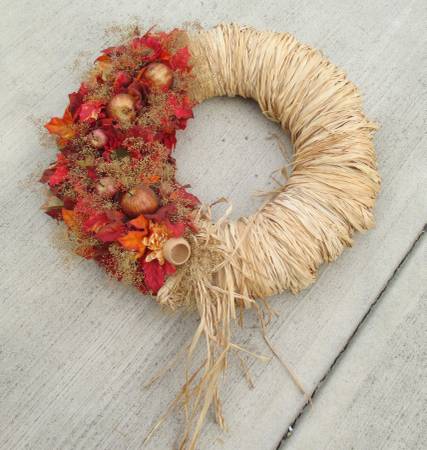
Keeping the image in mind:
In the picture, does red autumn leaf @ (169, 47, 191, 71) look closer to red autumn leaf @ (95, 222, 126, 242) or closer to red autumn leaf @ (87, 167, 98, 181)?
red autumn leaf @ (87, 167, 98, 181)

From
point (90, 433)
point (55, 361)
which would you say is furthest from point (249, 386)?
point (55, 361)

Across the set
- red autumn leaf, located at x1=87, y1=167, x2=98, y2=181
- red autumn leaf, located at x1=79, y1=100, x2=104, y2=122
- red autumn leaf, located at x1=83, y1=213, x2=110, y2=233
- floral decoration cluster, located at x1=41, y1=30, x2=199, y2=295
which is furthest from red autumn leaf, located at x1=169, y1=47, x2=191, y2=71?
red autumn leaf, located at x1=83, y1=213, x2=110, y2=233

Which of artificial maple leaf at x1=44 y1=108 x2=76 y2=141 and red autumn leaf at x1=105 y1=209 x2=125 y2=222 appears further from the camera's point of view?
artificial maple leaf at x1=44 y1=108 x2=76 y2=141

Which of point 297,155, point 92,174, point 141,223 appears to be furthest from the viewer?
point 297,155

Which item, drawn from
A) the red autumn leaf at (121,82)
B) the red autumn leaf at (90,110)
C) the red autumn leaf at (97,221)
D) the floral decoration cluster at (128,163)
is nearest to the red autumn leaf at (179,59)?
the floral decoration cluster at (128,163)

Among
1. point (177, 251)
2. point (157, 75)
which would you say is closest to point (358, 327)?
Answer: point (177, 251)

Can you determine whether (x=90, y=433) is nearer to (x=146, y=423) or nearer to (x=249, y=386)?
(x=146, y=423)

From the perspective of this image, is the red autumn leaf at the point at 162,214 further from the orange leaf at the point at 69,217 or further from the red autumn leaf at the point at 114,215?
the orange leaf at the point at 69,217

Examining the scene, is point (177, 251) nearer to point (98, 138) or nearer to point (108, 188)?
point (108, 188)
